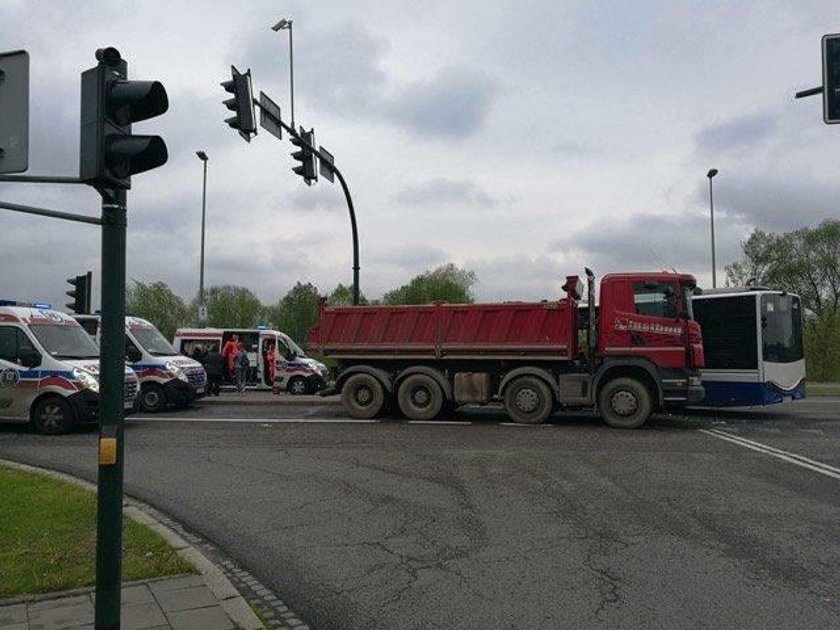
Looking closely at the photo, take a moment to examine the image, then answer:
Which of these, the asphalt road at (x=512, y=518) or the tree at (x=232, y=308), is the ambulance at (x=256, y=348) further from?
the tree at (x=232, y=308)

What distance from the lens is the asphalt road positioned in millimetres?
5102

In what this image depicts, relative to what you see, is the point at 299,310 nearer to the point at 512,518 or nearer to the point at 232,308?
the point at 232,308

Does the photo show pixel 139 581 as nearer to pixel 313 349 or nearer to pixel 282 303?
pixel 313 349

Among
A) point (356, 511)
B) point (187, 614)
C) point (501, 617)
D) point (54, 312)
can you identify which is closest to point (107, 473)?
point (187, 614)

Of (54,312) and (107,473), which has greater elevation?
(54,312)

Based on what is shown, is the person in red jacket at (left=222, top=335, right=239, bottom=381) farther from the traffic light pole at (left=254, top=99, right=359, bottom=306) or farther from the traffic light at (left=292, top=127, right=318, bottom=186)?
the traffic light at (left=292, top=127, right=318, bottom=186)

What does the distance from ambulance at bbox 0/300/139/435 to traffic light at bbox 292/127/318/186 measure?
222 inches

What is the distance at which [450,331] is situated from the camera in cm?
1578

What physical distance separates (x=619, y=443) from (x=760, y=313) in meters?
5.71

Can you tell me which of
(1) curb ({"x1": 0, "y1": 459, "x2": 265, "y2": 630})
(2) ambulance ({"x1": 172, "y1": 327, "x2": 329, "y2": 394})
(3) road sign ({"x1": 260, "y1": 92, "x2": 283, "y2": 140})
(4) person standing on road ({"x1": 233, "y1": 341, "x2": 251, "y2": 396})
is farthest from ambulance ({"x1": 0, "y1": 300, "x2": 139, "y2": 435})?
(2) ambulance ({"x1": 172, "y1": 327, "x2": 329, "y2": 394})

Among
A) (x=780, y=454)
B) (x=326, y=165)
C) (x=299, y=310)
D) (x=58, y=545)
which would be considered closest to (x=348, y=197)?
(x=326, y=165)

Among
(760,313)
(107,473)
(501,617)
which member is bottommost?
(501,617)

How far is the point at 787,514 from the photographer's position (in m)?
7.60

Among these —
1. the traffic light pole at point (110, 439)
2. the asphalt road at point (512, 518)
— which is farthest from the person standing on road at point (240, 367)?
the traffic light pole at point (110, 439)
